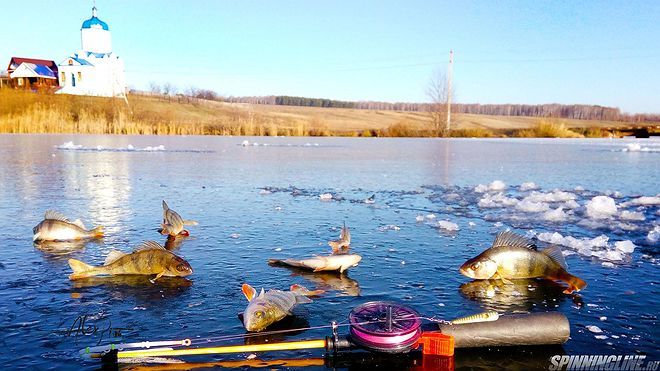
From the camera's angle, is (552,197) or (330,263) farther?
(552,197)

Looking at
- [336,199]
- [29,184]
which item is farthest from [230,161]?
[336,199]

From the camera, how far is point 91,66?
79.3 m

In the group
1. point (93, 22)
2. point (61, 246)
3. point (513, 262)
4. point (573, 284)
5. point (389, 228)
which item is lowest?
point (61, 246)

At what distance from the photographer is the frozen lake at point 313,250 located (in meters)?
4.35

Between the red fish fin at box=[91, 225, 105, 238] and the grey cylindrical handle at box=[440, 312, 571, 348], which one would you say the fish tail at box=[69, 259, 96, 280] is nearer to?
the red fish fin at box=[91, 225, 105, 238]

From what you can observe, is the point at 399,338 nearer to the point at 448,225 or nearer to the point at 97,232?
the point at 448,225

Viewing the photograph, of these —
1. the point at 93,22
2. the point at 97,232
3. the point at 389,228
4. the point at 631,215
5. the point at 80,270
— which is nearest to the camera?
the point at 80,270

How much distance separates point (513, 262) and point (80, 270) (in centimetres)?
514

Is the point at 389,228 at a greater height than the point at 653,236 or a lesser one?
lesser

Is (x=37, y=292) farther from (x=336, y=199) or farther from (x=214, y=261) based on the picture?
(x=336, y=199)

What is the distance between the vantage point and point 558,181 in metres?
15.9
